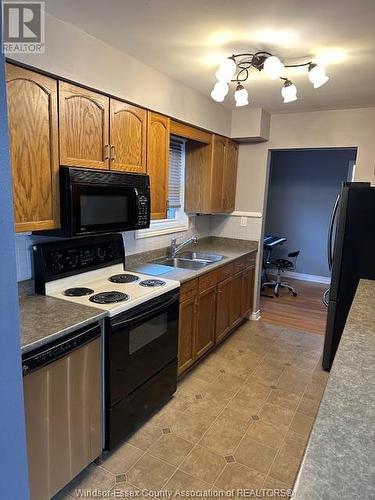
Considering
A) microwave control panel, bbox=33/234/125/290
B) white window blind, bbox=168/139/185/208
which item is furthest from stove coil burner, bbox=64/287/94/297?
white window blind, bbox=168/139/185/208

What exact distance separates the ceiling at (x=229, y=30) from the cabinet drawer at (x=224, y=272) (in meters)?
1.62

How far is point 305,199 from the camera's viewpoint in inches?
233

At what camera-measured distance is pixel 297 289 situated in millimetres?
5520

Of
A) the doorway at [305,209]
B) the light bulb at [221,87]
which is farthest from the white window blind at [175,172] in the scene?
the doorway at [305,209]

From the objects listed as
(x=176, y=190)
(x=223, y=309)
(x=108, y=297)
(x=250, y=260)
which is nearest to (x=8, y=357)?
(x=108, y=297)

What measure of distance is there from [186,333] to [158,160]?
1384mm

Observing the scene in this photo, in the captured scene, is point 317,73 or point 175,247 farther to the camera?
point 175,247

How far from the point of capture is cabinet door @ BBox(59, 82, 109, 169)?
185cm

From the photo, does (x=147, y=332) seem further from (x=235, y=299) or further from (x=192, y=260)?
(x=235, y=299)

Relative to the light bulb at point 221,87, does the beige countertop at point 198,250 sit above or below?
below

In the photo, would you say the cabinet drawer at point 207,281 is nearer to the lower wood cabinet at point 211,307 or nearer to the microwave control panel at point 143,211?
the lower wood cabinet at point 211,307

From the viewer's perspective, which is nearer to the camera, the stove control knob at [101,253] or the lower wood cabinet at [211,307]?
the stove control knob at [101,253]

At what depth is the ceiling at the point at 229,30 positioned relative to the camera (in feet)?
5.12

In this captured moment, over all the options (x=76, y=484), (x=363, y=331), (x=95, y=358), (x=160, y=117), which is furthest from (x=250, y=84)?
(x=76, y=484)
